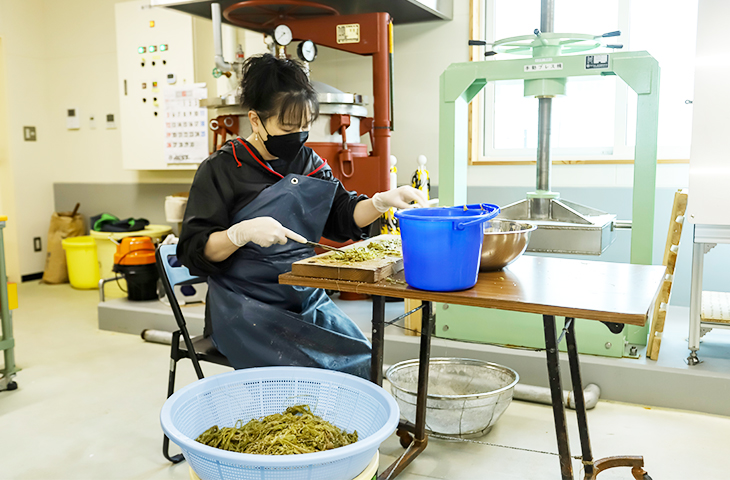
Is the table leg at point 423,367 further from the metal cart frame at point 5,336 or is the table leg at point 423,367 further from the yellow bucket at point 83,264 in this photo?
the yellow bucket at point 83,264

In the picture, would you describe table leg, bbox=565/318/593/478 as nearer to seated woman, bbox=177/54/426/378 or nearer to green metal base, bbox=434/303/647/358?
seated woman, bbox=177/54/426/378

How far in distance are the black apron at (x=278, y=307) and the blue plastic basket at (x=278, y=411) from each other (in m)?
0.39

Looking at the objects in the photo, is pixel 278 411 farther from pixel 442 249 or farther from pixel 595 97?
pixel 595 97

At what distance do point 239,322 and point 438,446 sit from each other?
942mm

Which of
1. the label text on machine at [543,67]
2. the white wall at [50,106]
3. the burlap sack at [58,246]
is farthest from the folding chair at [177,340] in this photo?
the burlap sack at [58,246]

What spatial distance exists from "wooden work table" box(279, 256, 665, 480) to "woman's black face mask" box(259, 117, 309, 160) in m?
0.50

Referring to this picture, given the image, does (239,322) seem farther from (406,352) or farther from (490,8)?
(490,8)

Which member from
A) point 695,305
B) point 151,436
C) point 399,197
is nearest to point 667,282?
point 695,305

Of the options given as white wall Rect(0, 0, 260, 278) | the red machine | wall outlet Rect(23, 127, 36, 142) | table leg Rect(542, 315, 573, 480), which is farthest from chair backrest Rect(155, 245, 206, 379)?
wall outlet Rect(23, 127, 36, 142)

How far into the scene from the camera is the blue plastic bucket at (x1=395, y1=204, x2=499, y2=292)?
4.36ft

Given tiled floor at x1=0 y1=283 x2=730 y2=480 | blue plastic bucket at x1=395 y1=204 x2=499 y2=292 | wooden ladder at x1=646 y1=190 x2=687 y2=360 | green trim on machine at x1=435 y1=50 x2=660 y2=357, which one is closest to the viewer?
blue plastic bucket at x1=395 y1=204 x2=499 y2=292

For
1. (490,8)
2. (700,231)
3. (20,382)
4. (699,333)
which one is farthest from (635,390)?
(20,382)

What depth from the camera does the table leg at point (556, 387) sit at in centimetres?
155

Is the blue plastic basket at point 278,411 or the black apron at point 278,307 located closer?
the blue plastic basket at point 278,411
